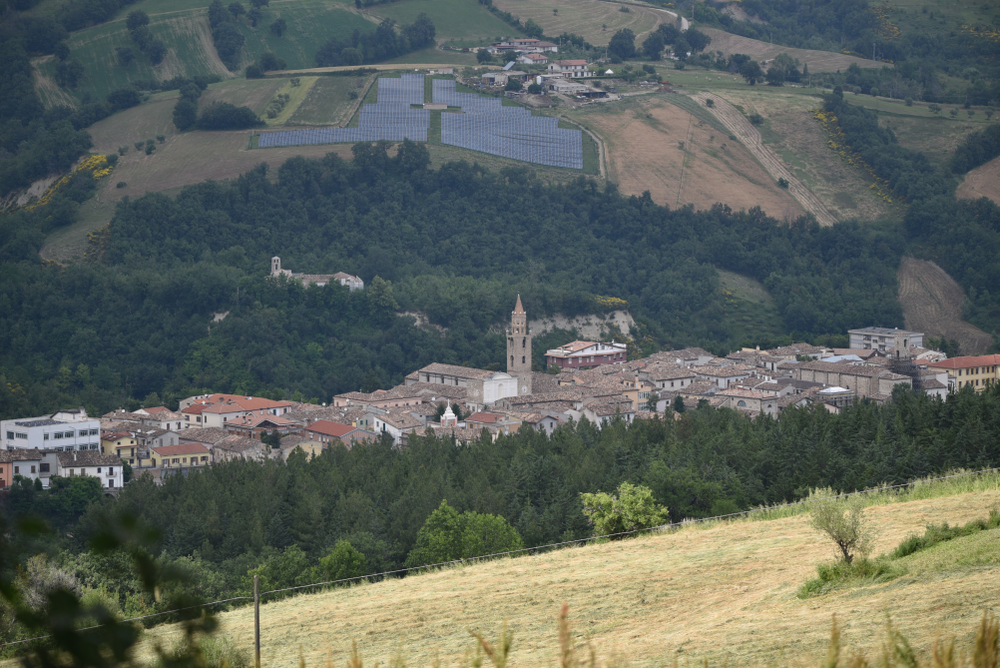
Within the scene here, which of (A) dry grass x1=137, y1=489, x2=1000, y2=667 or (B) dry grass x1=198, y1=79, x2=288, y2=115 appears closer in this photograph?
(A) dry grass x1=137, y1=489, x2=1000, y2=667

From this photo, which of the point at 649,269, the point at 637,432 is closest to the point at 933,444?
the point at 637,432

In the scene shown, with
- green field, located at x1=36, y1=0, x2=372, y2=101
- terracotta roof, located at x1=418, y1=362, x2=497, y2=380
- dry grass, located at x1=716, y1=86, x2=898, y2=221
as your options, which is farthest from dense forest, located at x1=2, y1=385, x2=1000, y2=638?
green field, located at x1=36, y1=0, x2=372, y2=101

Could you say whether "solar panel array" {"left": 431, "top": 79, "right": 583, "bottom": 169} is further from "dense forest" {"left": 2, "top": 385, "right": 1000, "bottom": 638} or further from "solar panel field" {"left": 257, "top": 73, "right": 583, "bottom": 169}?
"dense forest" {"left": 2, "top": 385, "right": 1000, "bottom": 638}

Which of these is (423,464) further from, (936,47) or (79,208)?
(936,47)

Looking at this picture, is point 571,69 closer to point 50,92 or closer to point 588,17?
point 588,17

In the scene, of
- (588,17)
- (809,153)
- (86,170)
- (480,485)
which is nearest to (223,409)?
(480,485)

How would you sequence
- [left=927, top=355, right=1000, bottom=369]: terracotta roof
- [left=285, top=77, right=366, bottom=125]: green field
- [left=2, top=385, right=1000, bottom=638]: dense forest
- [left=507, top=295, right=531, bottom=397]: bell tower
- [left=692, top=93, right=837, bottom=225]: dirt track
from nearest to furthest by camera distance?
1. [left=2, top=385, right=1000, bottom=638]: dense forest
2. [left=507, top=295, right=531, bottom=397]: bell tower
3. [left=927, top=355, right=1000, bottom=369]: terracotta roof
4. [left=285, top=77, right=366, bottom=125]: green field
5. [left=692, top=93, right=837, bottom=225]: dirt track
